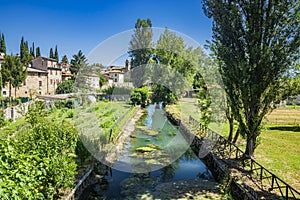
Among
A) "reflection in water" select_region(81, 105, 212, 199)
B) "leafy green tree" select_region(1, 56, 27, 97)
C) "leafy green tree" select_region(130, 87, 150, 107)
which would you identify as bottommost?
"reflection in water" select_region(81, 105, 212, 199)

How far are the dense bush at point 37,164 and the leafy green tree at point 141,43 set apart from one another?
28.5m

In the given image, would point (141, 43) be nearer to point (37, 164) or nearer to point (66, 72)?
point (66, 72)

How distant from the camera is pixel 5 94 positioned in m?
33.8

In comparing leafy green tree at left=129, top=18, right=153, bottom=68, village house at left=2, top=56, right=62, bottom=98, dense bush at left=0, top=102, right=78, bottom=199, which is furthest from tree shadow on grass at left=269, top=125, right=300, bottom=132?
village house at left=2, top=56, right=62, bottom=98

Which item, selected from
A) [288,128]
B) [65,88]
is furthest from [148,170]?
[65,88]

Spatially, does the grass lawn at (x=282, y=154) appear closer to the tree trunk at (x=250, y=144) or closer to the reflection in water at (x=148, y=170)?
the tree trunk at (x=250, y=144)

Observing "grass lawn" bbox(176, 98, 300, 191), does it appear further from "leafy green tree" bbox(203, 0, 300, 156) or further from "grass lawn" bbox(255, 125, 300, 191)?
"leafy green tree" bbox(203, 0, 300, 156)

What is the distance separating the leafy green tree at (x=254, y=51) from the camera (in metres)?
9.20

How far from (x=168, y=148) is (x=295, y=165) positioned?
7353mm

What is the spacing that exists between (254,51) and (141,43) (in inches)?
1361

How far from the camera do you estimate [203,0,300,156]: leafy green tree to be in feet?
30.2

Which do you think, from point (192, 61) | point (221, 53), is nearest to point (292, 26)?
point (221, 53)

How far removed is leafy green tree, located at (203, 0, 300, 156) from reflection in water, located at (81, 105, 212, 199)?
3600 millimetres

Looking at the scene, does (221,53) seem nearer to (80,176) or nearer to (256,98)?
(256,98)
